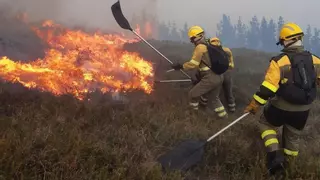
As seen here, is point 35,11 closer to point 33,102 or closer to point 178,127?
point 33,102

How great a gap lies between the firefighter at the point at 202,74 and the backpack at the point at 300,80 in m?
2.77

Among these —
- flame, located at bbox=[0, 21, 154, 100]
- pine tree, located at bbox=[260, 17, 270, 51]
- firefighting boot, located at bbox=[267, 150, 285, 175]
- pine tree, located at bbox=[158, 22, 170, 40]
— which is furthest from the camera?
pine tree, located at bbox=[158, 22, 170, 40]

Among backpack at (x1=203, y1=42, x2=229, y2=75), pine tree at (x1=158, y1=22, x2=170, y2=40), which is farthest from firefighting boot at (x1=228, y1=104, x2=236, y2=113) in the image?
pine tree at (x1=158, y1=22, x2=170, y2=40)

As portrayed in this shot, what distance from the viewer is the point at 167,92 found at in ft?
30.2

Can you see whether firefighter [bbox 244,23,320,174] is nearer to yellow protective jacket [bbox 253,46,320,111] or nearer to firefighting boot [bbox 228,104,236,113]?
yellow protective jacket [bbox 253,46,320,111]

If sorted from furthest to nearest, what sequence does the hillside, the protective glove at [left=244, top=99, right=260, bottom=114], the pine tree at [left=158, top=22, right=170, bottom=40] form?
the pine tree at [left=158, top=22, right=170, bottom=40] → the protective glove at [left=244, top=99, right=260, bottom=114] → the hillside

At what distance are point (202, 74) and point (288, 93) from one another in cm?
310

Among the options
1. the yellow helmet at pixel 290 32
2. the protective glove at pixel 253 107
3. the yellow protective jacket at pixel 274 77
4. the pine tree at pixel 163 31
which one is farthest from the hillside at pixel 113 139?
the pine tree at pixel 163 31

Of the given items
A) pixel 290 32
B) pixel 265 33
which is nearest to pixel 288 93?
pixel 290 32

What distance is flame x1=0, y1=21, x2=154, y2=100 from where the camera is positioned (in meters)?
7.92

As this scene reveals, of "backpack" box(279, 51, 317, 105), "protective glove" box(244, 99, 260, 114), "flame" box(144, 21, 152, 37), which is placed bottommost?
"protective glove" box(244, 99, 260, 114)

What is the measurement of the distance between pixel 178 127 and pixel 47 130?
2.49 m

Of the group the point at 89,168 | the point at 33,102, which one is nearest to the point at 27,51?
the point at 33,102

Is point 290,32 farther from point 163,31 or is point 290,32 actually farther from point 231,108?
point 163,31
